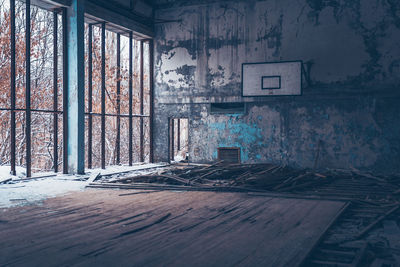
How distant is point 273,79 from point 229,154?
309 cm

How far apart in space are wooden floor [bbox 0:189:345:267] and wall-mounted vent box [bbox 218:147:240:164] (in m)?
6.25

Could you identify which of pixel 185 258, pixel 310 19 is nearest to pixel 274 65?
pixel 310 19

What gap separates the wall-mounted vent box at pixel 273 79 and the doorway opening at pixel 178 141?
3786 millimetres

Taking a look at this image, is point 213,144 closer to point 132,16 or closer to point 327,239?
point 132,16

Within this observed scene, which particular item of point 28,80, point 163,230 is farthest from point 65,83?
point 163,230

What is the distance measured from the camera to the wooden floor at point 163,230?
3.64 m

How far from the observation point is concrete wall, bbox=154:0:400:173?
38.7ft

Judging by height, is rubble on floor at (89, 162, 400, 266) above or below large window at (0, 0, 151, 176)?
below

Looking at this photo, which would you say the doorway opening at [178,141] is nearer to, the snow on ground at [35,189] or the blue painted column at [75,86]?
the blue painted column at [75,86]

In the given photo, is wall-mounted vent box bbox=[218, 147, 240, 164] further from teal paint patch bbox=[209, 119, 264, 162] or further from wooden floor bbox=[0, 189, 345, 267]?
wooden floor bbox=[0, 189, 345, 267]

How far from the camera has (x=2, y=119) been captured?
1205 cm

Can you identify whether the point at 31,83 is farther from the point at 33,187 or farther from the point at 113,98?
the point at 33,187

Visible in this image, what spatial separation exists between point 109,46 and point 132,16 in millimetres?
4160

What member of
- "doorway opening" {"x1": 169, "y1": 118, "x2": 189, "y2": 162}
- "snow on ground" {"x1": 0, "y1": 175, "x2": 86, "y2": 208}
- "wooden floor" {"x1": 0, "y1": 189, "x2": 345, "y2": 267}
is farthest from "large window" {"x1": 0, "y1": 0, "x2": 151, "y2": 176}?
"wooden floor" {"x1": 0, "y1": 189, "x2": 345, "y2": 267}
